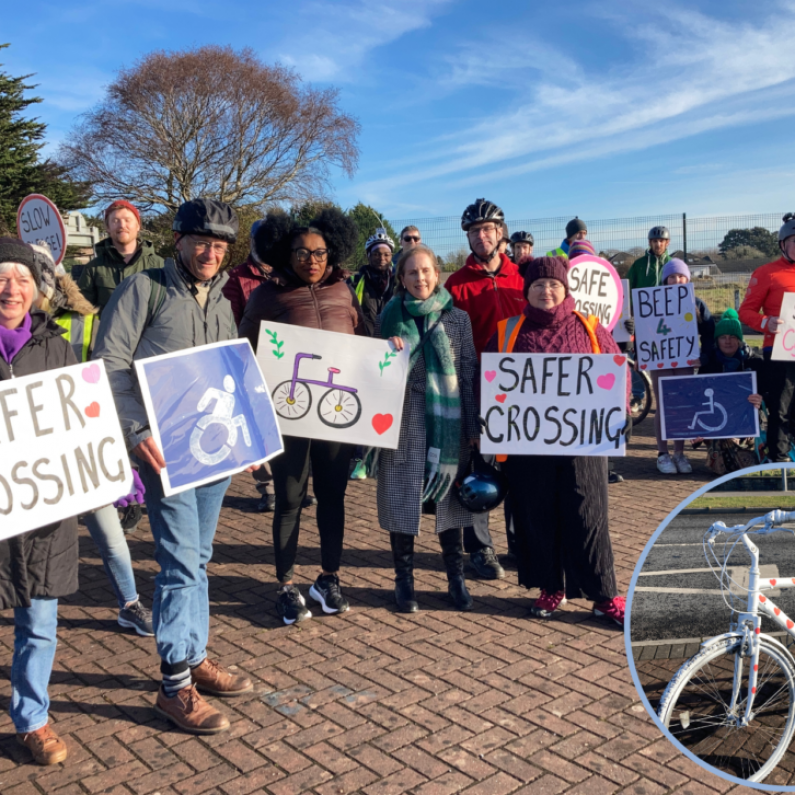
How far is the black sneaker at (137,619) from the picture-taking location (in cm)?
454

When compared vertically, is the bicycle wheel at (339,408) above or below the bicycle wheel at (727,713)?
above

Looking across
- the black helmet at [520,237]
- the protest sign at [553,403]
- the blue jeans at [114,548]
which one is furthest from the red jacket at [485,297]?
the black helmet at [520,237]

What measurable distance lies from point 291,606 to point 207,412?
158cm

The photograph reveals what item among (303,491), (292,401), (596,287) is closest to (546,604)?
(303,491)

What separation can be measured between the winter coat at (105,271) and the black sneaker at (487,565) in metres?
3.08

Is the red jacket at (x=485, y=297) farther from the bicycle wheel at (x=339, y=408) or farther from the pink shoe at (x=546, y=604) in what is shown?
the pink shoe at (x=546, y=604)

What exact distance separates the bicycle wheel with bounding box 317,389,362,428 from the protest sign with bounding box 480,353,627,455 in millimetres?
722

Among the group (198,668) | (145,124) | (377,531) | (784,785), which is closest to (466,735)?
(198,668)

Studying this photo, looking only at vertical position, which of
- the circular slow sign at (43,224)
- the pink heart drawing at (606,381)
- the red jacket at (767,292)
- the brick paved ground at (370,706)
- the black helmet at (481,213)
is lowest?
the brick paved ground at (370,706)

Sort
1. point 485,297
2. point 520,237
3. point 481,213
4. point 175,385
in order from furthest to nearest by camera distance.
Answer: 1. point 520,237
2. point 485,297
3. point 481,213
4. point 175,385

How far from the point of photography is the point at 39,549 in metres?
3.21

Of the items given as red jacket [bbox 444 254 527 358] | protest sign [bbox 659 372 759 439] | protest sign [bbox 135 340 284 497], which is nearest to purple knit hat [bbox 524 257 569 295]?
red jacket [bbox 444 254 527 358]

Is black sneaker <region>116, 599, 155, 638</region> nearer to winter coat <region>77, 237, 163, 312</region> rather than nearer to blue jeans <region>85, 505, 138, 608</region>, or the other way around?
blue jeans <region>85, 505, 138, 608</region>

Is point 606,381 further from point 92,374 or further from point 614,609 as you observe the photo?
point 92,374
